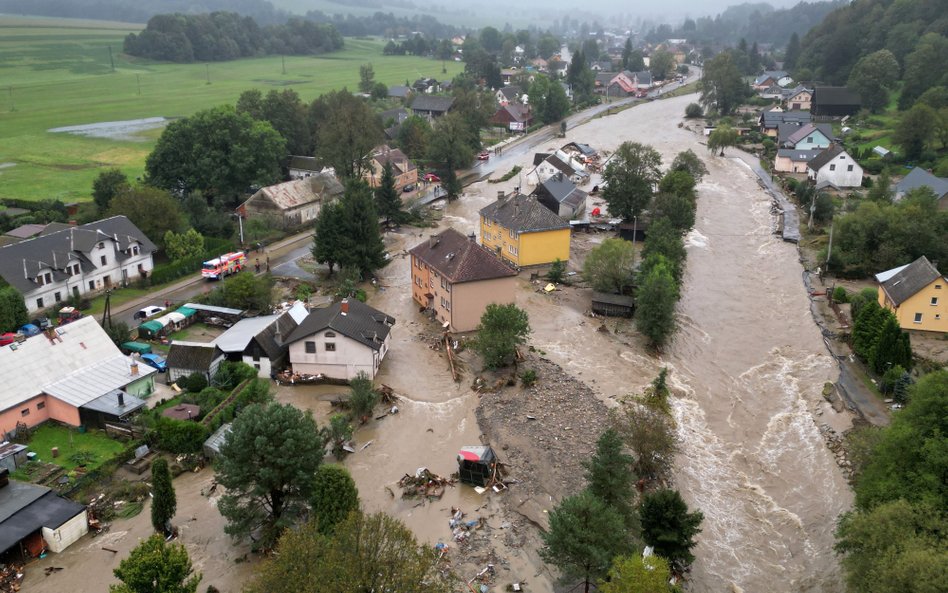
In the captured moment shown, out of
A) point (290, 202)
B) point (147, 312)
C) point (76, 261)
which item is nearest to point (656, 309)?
point (147, 312)

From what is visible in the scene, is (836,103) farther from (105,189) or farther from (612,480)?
(612,480)

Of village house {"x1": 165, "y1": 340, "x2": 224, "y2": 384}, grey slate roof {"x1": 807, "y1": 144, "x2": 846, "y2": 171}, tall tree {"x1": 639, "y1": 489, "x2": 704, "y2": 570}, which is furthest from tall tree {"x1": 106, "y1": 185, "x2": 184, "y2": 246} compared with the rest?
grey slate roof {"x1": 807, "y1": 144, "x2": 846, "y2": 171}

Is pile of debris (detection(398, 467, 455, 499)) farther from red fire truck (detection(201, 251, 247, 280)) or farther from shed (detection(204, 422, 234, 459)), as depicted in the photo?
red fire truck (detection(201, 251, 247, 280))

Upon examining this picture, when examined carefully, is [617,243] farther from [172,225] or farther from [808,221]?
[172,225]

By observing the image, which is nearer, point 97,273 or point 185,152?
point 97,273

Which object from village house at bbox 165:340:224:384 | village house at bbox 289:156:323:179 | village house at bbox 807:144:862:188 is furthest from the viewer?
village house at bbox 289:156:323:179

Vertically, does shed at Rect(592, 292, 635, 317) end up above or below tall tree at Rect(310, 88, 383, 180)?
below

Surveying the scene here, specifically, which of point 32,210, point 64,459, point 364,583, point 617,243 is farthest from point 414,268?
point 32,210
